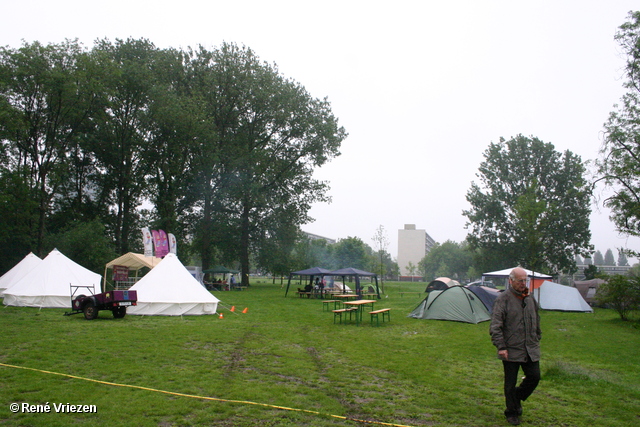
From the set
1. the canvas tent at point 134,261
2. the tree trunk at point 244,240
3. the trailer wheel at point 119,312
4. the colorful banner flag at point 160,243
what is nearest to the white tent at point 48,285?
the trailer wheel at point 119,312

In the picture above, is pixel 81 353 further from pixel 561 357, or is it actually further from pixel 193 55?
pixel 193 55

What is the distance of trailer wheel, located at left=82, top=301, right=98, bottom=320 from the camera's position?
1412cm

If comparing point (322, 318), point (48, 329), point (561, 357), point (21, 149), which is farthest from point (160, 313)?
point (21, 149)

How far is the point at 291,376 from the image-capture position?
286 inches

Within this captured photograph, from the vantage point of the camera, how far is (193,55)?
33.9m

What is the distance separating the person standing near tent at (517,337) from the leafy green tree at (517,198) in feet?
116

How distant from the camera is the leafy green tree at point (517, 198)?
3797 cm

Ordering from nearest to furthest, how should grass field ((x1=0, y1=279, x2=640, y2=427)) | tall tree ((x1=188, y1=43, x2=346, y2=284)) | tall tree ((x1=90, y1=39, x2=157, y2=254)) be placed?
grass field ((x1=0, y1=279, x2=640, y2=427)), tall tree ((x1=90, y1=39, x2=157, y2=254)), tall tree ((x1=188, y1=43, x2=346, y2=284))

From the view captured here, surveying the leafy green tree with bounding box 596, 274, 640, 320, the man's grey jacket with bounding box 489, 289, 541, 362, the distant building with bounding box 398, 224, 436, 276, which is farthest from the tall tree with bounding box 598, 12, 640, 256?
the distant building with bounding box 398, 224, 436, 276

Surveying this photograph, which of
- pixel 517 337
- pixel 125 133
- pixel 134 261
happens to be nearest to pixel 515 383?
pixel 517 337

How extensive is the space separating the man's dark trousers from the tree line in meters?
27.7

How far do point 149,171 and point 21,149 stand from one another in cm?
833

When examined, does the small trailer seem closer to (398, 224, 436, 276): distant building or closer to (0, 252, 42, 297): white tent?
(0, 252, 42, 297): white tent

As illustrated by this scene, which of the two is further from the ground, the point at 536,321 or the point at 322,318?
the point at 536,321
